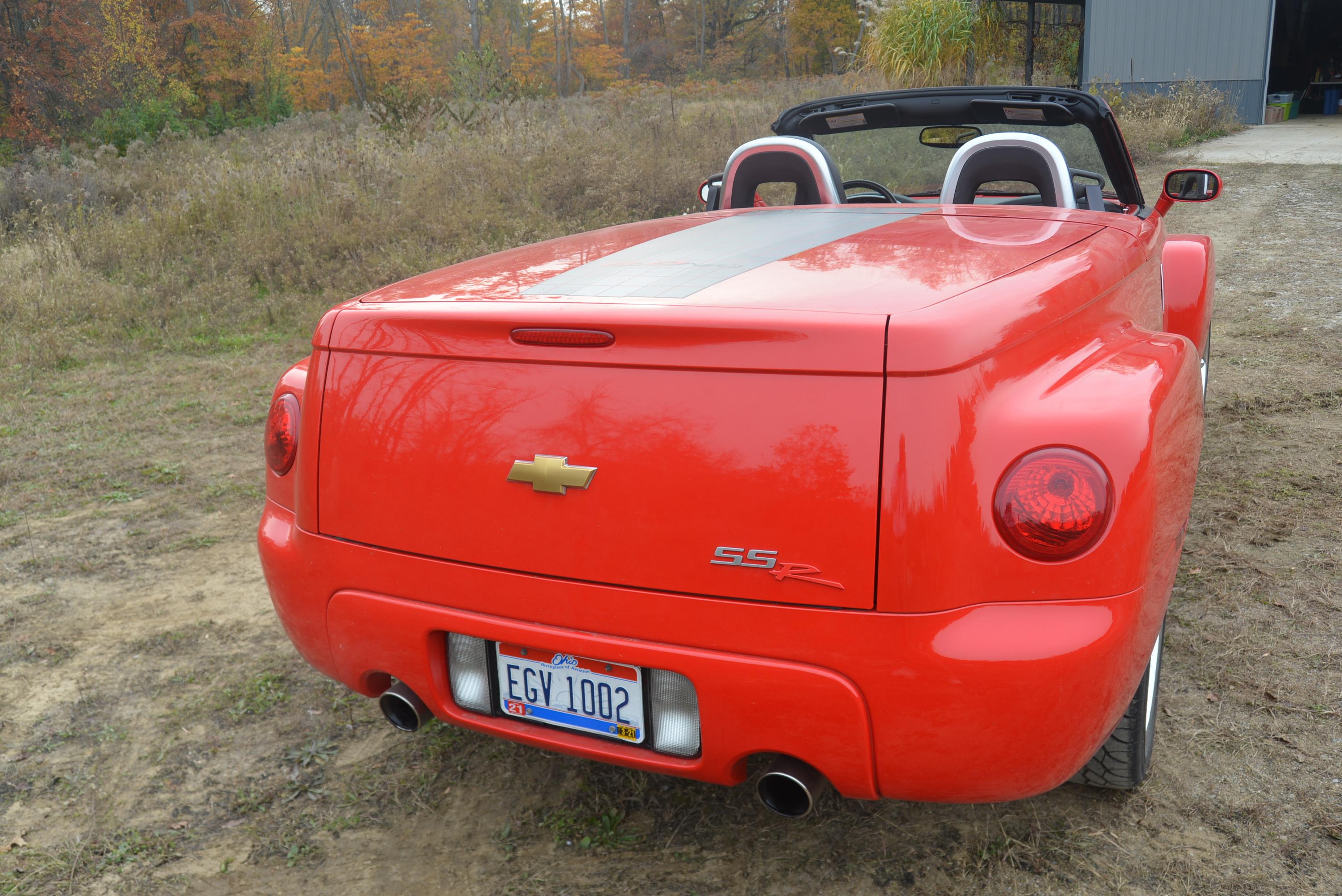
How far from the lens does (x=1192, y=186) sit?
→ 139 inches

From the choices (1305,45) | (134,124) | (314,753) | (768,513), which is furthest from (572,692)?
(1305,45)

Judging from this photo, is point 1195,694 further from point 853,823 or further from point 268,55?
point 268,55

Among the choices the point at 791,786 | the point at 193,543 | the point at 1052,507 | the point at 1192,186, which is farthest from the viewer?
the point at 193,543

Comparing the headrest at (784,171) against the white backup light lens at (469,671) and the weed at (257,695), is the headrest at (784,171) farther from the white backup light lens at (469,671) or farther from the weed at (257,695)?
the weed at (257,695)

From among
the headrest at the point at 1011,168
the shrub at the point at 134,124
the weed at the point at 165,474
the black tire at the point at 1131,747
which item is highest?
the shrub at the point at 134,124

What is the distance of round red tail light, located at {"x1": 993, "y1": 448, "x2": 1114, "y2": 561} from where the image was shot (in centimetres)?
159

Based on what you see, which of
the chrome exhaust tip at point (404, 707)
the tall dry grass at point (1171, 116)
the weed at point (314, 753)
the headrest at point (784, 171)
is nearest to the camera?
the chrome exhaust tip at point (404, 707)

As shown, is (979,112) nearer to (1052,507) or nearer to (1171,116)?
(1052,507)

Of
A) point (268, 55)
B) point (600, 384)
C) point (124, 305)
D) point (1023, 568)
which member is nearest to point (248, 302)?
point (124, 305)

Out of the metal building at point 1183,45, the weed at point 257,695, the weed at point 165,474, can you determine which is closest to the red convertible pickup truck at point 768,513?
the weed at point 257,695

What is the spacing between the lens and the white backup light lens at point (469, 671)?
1964 millimetres

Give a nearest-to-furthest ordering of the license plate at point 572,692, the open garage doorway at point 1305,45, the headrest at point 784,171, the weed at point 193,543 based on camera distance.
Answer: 1. the license plate at point 572,692
2. the headrest at point 784,171
3. the weed at point 193,543
4. the open garage doorway at point 1305,45

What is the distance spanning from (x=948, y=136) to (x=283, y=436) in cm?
273

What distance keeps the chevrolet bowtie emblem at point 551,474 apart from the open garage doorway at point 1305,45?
27010 mm
